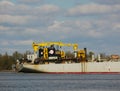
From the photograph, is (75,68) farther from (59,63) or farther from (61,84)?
(61,84)

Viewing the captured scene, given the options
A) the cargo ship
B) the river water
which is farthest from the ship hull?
the river water

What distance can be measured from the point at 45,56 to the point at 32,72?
7070mm

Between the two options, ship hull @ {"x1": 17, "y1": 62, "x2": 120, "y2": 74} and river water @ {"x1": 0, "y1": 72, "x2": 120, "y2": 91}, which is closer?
river water @ {"x1": 0, "y1": 72, "x2": 120, "y2": 91}

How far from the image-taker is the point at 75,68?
567 feet

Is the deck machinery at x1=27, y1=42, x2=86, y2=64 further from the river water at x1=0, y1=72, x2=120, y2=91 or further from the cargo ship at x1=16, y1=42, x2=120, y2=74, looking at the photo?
the river water at x1=0, y1=72, x2=120, y2=91

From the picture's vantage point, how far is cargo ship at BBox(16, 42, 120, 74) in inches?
6616

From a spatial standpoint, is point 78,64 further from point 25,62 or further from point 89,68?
point 25,62

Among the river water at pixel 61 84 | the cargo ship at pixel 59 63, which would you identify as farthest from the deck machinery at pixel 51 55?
the river water at pixel 61 84

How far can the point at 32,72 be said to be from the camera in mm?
179500

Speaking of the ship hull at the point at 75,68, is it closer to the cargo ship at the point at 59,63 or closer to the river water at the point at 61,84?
the cargo ship at the point at 59,63

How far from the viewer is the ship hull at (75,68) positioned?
547 ft

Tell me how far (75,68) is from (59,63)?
6366 mm

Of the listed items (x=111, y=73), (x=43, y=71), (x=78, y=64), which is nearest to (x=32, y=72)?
(x=43, y=71)

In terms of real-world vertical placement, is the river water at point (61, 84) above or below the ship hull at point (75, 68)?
below
